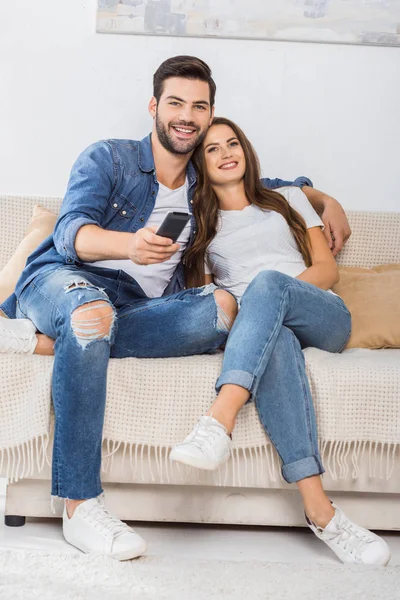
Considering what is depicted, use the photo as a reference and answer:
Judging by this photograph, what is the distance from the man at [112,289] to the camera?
1618mm

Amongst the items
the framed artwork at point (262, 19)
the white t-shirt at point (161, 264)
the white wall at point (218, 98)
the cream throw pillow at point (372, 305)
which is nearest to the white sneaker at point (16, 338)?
the white t-shirt at point (161, 264)

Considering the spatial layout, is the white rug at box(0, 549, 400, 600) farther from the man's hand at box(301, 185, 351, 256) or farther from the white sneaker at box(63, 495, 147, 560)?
the man's hand at box(301, 185, 351, 256)

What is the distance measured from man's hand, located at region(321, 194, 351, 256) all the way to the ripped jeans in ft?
1.64

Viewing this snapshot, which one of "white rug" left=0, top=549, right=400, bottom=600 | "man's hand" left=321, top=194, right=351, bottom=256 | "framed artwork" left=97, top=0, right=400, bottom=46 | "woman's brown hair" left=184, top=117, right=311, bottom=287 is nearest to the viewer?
"white rug" left=0, top=549, right=400, bottom=600

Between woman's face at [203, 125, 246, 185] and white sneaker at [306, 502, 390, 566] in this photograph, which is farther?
woman's face at [203, 125, 246, 185]

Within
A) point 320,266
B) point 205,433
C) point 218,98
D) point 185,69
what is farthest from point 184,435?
point 218,98

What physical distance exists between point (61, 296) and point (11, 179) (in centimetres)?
111

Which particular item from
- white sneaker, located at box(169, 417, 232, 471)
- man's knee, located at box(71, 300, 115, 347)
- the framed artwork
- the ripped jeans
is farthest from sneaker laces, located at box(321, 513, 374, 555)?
the framed artwork

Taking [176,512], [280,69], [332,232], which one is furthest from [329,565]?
[280,69]

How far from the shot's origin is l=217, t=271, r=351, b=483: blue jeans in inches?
64.8

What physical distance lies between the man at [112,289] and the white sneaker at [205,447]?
199 mm

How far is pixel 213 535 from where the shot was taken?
70.7 inches

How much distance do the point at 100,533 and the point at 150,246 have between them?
58cm

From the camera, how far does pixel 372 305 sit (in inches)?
84.4
